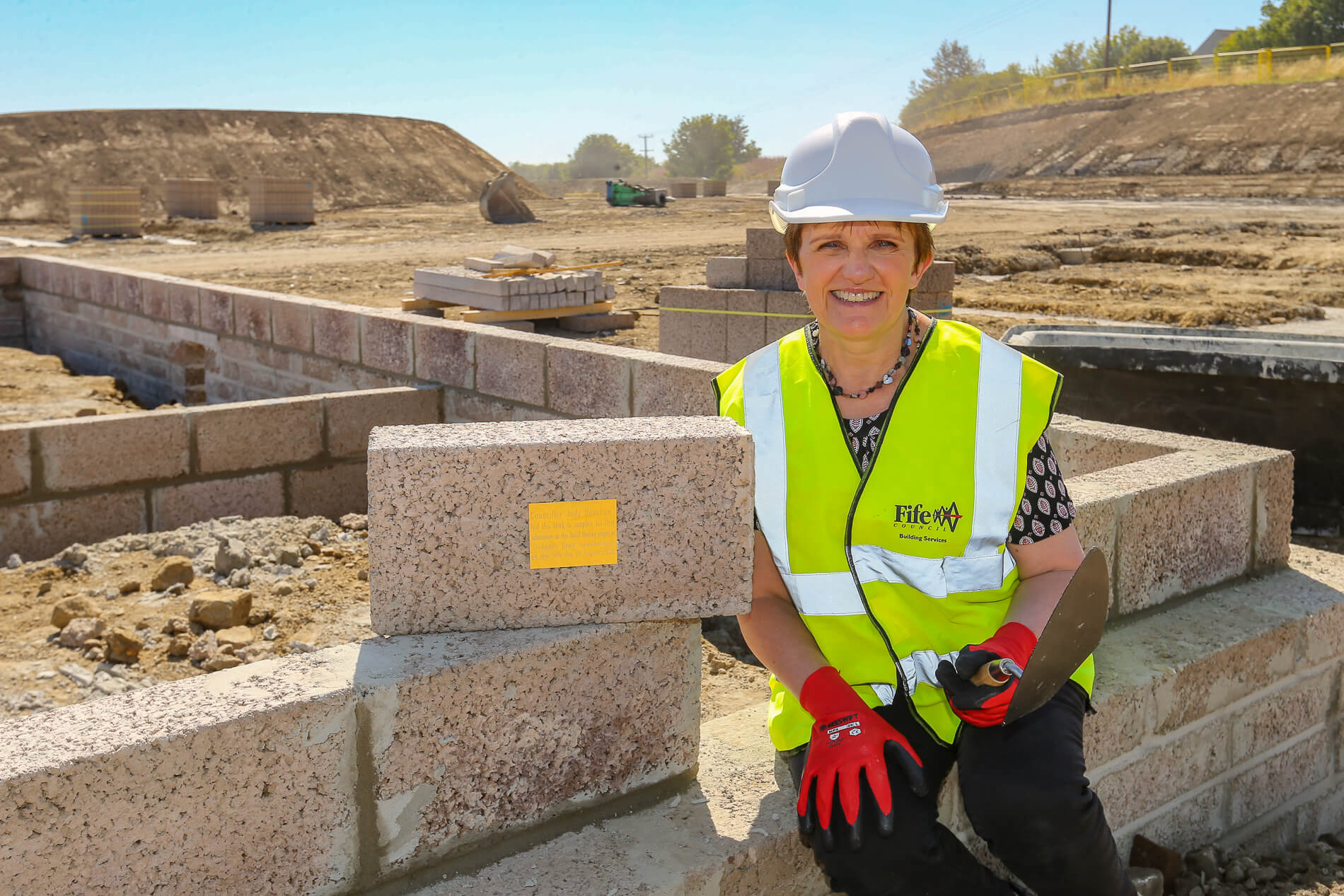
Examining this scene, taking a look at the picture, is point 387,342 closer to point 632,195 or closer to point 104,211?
point 104,211

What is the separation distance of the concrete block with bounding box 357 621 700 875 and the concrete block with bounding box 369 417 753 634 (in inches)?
2.3

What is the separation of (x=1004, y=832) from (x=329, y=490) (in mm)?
5475

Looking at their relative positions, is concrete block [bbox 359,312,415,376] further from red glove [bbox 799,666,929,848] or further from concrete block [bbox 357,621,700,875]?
red glove [bbox 799,666,929,848]

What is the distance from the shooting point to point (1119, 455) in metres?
3.86

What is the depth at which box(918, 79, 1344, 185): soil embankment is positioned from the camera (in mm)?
35344

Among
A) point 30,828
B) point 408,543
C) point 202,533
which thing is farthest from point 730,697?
point 202,533

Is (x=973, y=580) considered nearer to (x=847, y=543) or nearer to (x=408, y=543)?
(x=847, y=543)

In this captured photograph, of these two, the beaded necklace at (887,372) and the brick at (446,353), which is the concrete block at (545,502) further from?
the brick at (446,353)

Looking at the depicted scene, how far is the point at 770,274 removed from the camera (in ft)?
26.3

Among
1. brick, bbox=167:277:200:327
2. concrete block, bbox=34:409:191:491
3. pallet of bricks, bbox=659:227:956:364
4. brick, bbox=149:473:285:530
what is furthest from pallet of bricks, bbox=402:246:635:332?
concrete block, bbox=34:409:191:491

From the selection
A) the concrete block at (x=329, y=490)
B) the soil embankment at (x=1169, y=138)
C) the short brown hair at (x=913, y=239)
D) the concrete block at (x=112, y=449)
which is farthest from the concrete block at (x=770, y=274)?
the soil embankment at (x=1169, y=138)

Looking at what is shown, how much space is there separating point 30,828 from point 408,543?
722 mm

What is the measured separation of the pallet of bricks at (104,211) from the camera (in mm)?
24391

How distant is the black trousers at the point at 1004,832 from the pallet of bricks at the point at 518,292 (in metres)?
6.55
